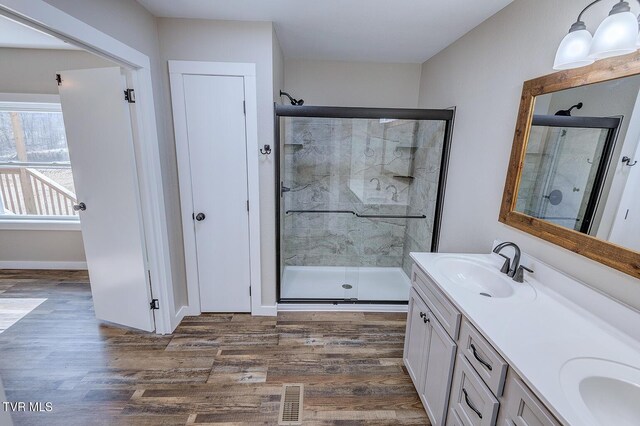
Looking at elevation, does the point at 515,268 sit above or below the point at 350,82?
below

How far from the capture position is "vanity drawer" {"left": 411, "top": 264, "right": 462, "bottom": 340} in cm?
133

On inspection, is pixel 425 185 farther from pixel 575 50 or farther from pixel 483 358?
pixel 483 358

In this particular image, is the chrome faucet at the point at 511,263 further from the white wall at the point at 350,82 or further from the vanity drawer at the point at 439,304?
the white wall at the point at 350,82

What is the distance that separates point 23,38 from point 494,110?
4.11m

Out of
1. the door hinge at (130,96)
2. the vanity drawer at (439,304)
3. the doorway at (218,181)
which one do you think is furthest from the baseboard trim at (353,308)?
the door hinge at (130,96)

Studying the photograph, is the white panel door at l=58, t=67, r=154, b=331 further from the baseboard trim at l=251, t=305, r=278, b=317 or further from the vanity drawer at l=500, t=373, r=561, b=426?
the vanity drawer at l=500, t=373, r=561, b=426

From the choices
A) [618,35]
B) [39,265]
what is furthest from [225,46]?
[39,265]

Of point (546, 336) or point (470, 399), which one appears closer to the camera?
point (546, 336)

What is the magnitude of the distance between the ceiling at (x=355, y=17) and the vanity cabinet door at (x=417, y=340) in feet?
6.18

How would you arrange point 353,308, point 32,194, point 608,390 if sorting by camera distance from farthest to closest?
point 32,194, point 353,308, point 608,390

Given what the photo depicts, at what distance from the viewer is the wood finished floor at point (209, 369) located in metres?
1.68

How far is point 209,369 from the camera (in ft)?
6.57

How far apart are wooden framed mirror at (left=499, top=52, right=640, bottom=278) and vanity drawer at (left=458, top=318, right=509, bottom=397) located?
2.09ft

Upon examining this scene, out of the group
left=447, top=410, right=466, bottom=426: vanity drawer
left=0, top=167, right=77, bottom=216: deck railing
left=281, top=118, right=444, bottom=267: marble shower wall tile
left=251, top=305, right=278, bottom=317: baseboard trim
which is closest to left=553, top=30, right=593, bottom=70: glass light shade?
left=281, top=118, right=444, bottom=267: marble shower wall tile
